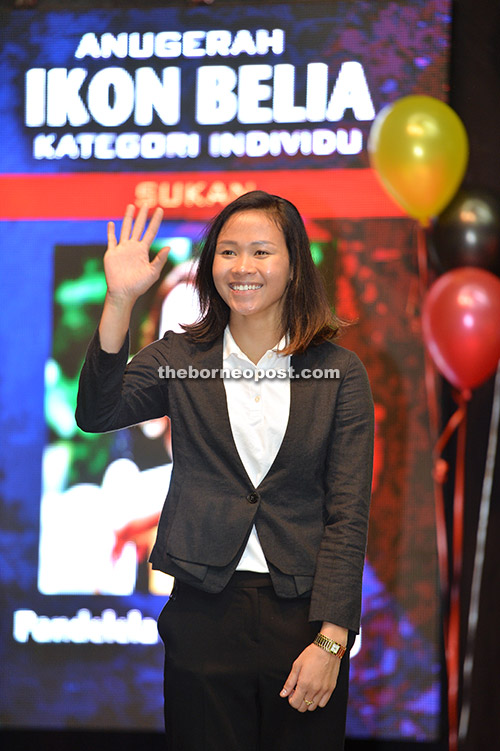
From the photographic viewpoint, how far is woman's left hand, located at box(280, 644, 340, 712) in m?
1.49

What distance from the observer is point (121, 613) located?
287cm

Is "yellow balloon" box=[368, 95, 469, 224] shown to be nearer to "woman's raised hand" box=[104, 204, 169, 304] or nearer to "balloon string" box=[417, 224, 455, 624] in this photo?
"balloon string" box=[417, 224, 455, 624]

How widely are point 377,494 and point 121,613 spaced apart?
95 centimetres

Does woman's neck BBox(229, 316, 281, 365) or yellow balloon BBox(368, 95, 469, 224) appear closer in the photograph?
woman's neck BBox(229, 316, 281, 365)

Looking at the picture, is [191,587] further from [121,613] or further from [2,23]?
[2,23]

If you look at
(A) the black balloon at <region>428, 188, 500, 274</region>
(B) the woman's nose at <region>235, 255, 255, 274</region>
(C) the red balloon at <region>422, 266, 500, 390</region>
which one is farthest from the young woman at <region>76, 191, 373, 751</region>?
(A) the black balloon at <region>428, 188, 500, 274</region>

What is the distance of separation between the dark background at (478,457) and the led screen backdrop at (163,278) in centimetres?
10

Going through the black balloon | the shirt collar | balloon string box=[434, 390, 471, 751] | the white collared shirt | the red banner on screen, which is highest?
the red banner on screen

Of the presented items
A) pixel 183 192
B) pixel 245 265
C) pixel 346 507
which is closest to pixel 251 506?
pixel 346 507

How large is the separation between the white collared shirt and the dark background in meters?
1.33

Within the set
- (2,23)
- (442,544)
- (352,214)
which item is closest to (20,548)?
(442,544)

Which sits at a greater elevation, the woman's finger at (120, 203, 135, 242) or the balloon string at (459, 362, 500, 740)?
the woman's finger at (120, 203, 135, 242)

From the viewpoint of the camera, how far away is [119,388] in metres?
1.58

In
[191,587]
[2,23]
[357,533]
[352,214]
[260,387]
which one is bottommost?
[191,587]
